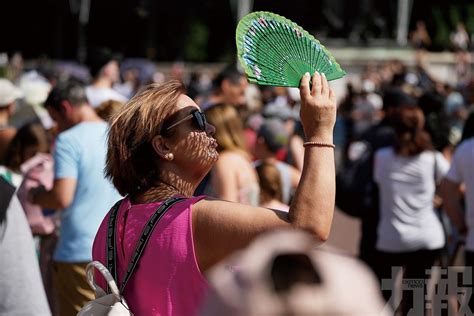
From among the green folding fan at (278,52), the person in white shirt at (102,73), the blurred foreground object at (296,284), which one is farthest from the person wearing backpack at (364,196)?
the blurred foreground object at (296,284)

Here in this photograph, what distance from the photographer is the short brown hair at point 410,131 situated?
265 inches

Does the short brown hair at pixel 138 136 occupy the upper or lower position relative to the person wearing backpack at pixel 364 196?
upper

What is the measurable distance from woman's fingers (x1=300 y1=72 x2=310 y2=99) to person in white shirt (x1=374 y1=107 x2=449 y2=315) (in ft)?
13.3

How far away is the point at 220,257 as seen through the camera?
104 inches

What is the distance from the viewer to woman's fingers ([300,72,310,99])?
2.71 metres

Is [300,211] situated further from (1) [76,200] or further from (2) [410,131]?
(2) [410,131]

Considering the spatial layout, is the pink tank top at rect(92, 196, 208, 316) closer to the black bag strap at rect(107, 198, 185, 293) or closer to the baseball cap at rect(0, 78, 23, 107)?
the black bag strap at rect(107, 198, 185, 293)

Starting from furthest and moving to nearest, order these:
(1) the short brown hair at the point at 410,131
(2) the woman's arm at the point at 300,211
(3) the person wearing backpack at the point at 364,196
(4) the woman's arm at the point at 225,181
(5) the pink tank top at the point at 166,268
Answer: (3) the person wearing backpack at the point at 364,196 < (1) the short brown hair at the point at 410,131 < (4) the woman's arm at the point at 225,181 < (5) the pink tank top at the point at 166,268 < (2) the woman's arm at the point at 300,211

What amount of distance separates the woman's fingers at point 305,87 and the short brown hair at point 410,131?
401cm

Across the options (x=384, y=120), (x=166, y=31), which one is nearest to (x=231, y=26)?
(x=166, y=31)

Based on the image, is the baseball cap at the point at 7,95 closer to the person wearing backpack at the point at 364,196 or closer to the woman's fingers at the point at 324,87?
the person wearing backpack at the point at 364,196

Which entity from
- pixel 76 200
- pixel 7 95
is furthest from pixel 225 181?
pixel 7 95

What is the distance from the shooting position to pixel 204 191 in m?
5.63

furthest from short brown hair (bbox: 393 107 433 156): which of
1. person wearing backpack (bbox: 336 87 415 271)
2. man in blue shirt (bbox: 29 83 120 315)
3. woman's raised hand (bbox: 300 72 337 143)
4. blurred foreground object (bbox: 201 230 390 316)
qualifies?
blurred foreground object (bbox: 201 230 390 316)
